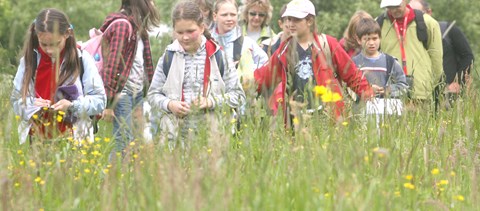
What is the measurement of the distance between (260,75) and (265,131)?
1.80 m

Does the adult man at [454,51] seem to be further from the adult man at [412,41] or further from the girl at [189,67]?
the girl at [189,67]

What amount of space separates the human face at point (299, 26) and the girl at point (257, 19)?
2.21 metres

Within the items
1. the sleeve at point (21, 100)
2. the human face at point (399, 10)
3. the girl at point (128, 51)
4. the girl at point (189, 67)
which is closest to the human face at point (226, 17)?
the girl at point (128, 51)

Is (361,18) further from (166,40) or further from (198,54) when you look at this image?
(166,40)

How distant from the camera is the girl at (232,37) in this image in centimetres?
938

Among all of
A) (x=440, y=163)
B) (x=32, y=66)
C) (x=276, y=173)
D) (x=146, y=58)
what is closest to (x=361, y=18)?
(x=146, y=58)

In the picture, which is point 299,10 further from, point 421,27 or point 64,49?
point 421,27

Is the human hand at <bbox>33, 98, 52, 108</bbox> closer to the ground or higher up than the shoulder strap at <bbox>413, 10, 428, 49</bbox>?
closer to the ground

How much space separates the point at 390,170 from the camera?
4.94 m

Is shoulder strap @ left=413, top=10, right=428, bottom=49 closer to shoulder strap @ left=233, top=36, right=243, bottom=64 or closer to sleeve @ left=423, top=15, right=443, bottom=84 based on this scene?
sleeve @ left=423, top=15, right=443, bottom=84

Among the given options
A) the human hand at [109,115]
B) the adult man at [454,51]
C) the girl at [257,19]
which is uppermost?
the girl at [257,19]

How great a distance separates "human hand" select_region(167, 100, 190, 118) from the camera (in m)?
7.62

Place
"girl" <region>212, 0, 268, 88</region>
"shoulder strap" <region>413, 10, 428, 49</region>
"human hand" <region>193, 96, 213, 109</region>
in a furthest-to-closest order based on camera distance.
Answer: "shoulder strap" <region>413, 10, 428, 49</region> → "girl" <region>212, 0, 268, 88</region> → "human hand" <region>193, 96, 213, 109</region>

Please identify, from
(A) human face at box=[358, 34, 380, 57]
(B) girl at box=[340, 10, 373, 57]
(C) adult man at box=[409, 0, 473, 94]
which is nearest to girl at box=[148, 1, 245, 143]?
(A) human face at box=[358, 34, 380, 57]
